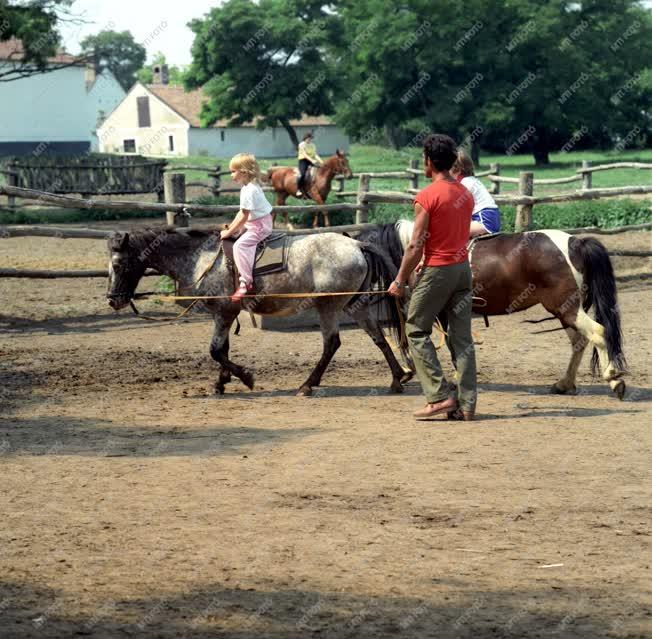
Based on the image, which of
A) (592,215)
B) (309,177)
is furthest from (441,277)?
(309,177)

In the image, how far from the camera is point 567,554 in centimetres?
544

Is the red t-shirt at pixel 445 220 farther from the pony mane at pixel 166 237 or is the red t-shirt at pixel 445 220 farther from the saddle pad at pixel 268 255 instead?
the pony mane at pixel 166 237

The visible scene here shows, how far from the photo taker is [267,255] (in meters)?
9.99

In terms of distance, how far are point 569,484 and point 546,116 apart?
56.3 meters

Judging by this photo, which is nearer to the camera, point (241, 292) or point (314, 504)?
point (314, 504)

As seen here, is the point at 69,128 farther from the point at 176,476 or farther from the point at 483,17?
the point at 176,476

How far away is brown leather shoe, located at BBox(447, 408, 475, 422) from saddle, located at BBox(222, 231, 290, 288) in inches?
88.8

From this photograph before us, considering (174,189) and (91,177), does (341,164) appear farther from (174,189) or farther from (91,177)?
(174,189)

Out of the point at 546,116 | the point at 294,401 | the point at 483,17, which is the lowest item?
the point at 294,401

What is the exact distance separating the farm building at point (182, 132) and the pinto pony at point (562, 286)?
6726 centimetres

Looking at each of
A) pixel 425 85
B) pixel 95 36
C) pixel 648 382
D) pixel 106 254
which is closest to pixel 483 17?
pixel 425 85

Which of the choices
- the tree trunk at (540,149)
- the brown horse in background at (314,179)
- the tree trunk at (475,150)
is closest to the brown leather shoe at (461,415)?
the brown horse in background at (314,179)

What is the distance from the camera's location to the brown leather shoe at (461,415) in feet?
28.4

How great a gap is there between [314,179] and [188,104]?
60426 mm
